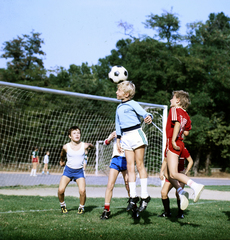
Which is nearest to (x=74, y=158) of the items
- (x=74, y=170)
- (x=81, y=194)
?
(x=74, y=170)

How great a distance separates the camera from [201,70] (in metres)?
28.4

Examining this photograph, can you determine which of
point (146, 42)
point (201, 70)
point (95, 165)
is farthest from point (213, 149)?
point (95, 165)

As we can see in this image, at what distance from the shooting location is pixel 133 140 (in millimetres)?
4809

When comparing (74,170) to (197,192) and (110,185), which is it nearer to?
(110,185)

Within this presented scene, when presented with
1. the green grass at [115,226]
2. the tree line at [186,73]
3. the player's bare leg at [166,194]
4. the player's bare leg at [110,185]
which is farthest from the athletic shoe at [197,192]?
the tree line at [186,73]

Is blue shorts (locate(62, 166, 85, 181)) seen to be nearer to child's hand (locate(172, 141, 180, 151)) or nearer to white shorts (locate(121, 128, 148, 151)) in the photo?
white shorts (locate(121, 128, 148, 151))

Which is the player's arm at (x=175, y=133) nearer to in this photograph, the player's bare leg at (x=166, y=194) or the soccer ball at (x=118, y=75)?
the player's bare leg at (x=166, y=194)

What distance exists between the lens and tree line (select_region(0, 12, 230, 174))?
2847 cm

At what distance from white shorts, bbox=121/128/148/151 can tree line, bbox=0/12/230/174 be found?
23.1 meters

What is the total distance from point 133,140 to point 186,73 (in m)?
26.7

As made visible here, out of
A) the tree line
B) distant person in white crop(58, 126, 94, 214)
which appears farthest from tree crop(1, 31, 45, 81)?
distant person in white crop(58, 126, 94, 214)

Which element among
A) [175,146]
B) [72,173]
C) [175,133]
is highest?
[175,133]

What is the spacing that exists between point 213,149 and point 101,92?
14.3 m

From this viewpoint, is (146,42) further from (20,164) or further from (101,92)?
(20,164)
